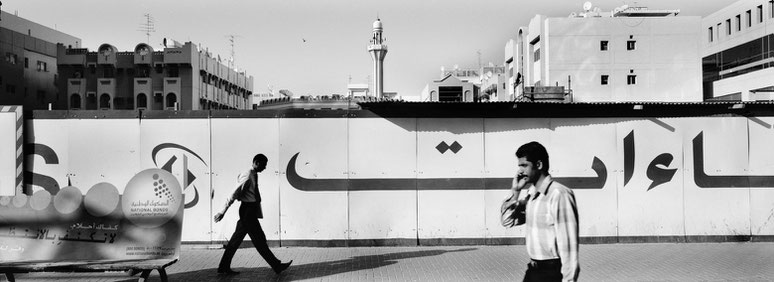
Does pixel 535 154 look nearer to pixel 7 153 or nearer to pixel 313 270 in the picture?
pixel 313 270

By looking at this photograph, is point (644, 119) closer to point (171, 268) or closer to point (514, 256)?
point (514, 256)

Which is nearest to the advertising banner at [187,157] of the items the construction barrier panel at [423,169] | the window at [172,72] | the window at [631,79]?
the construction barrier panel at [423,169]

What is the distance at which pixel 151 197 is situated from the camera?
8.78 metres

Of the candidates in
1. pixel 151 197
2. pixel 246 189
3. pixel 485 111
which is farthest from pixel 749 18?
pixel 151 197

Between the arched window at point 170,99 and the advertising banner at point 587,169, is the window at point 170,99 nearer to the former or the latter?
the arched window at point 170,99

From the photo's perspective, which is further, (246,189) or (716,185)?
(716,185)

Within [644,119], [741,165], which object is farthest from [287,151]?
[741,165]

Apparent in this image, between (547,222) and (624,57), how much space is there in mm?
66828

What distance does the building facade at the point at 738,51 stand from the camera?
2264 inches

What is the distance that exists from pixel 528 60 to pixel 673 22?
14962 millimetres

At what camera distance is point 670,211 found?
12.3 metres

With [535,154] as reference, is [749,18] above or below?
above

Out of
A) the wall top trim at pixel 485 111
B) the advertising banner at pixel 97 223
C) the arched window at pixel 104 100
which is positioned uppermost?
the arched window at pixel 104 100

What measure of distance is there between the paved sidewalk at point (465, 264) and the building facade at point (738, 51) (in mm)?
44915
